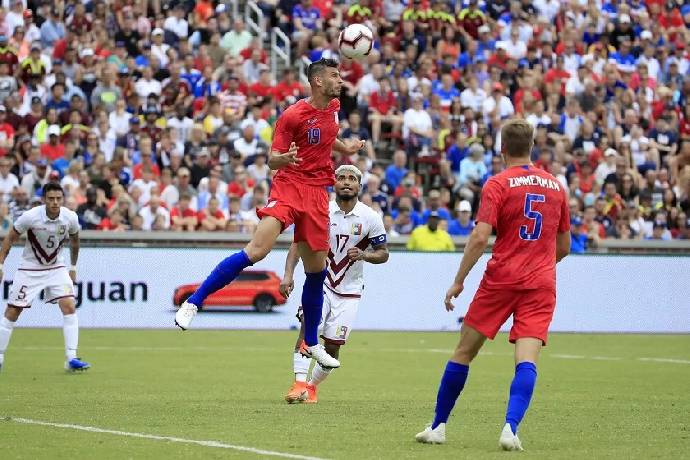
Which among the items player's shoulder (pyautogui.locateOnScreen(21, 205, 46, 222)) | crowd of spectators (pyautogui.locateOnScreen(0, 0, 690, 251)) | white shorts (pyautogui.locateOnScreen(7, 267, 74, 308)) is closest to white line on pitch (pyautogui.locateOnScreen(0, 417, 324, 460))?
white shorts (pyautogui.locateOnScreen(7, 267, 74, 308))

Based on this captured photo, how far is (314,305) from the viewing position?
12852 mm

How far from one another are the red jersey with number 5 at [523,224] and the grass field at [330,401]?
3.92ft

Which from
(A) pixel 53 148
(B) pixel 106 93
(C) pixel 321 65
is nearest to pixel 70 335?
(C) pixel 321 65

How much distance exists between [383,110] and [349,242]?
633 inches

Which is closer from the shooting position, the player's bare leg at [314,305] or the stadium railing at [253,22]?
the player's bare leg at [314,305]

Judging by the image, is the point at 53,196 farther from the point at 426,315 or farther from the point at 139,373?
the point at 426,315

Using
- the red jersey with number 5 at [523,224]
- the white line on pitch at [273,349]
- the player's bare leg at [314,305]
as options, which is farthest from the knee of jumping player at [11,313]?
the red jersey with number 5 at [523,224]

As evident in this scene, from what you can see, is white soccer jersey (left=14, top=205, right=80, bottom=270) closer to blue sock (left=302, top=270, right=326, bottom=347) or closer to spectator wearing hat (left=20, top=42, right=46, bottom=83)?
blue sock (left=302, top=270, right=326, bottom=347)

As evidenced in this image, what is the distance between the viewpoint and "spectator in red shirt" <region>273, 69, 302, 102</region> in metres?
29.3

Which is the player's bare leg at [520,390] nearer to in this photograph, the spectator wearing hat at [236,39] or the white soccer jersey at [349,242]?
the white soccer jersey at [349,242]

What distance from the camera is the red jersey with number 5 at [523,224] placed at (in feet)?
30.9

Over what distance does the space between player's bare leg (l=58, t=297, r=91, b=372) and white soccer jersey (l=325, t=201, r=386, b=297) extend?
4063 mm

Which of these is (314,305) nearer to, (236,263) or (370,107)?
(236,263)

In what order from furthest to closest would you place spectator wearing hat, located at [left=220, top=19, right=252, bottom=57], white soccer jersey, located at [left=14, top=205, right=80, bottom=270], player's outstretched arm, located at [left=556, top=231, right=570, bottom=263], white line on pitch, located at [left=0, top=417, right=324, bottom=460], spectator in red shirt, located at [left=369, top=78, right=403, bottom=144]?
spectator wearing hat, located at [left=220, top=19, right=252, bottom=57]
spectator in red shirt, located at [left=369, top=78, right=403, bottom=144]
white soccer jersey, located at [left=14, top=205, right=80, bottom=270]
player's outstretched arm, located at [left=556, top=231, right=570, bottom=263]
white line on pitch, located at [left=0, top=417, right=324, bottom=460]
